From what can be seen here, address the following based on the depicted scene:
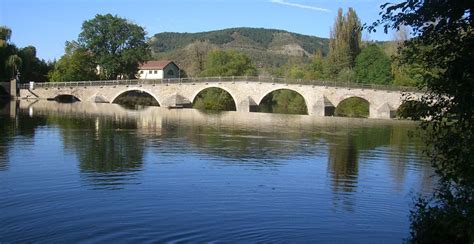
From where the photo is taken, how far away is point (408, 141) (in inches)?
1196

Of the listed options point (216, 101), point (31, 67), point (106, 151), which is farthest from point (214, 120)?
point (31, 67)

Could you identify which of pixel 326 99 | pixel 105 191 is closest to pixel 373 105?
pixel 326 99

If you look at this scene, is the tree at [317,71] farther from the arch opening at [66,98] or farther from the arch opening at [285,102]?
the arch opening at [66,98]

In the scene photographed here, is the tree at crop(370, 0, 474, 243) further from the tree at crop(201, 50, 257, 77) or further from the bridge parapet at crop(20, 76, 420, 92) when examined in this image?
the tree at crop(201, 50, 257, 77)

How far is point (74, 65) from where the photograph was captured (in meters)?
75.2

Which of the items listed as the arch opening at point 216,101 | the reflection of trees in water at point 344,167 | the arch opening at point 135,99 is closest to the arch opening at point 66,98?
the arch opening at point 135,99

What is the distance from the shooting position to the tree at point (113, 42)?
74.0 metres

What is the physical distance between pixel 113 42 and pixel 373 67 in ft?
120

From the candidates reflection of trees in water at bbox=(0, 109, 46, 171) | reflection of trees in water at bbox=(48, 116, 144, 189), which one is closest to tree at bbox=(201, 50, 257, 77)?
reflection of trees in water at bbox=(0, 109, 46, 171)

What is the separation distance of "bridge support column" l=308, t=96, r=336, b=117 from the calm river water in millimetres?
32873

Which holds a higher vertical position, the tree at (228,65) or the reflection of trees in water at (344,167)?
the tree at (228,65)

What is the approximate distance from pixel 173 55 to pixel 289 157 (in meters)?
152

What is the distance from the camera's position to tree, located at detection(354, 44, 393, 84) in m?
69.1

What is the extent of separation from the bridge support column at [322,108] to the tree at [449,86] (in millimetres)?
49614
